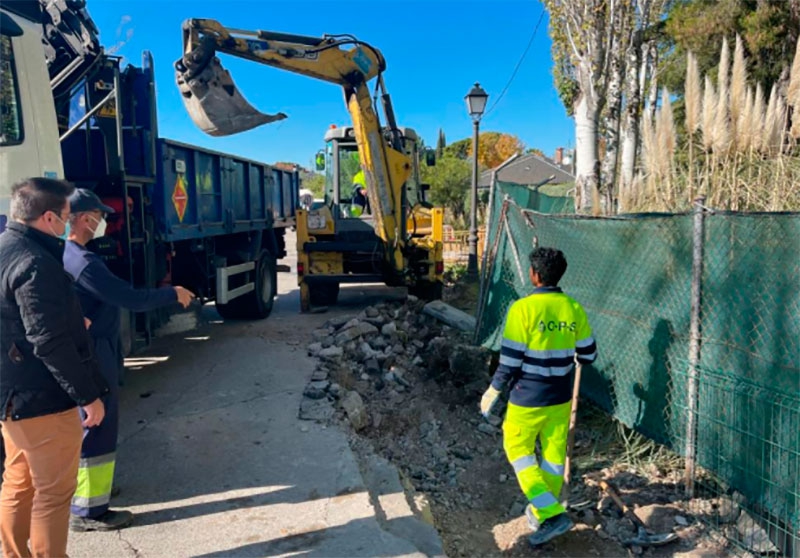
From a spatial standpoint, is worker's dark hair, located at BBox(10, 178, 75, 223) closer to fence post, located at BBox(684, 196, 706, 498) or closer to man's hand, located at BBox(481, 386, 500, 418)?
man's hand, located at BBox(481, 386, 500, 418)

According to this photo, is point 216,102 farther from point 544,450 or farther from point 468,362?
point 544,450

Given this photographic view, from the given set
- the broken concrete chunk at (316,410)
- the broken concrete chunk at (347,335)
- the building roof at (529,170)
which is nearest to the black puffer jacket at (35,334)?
the broken concrete chunk at (316,410)

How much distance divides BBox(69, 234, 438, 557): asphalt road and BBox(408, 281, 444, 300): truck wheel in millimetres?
3532

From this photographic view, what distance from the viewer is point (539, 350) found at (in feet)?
11.8

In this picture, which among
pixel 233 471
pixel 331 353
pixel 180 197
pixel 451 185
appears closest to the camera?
pixel 233 471

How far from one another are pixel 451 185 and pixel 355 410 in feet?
101

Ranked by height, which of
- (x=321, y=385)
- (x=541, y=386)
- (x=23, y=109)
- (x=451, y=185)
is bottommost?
(x=321, y=385)

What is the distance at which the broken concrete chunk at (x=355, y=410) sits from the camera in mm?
5213

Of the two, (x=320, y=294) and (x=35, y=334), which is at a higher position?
(x=35, y=334)

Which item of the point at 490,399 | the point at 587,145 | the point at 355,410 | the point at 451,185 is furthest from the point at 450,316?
A: the point at 451,185

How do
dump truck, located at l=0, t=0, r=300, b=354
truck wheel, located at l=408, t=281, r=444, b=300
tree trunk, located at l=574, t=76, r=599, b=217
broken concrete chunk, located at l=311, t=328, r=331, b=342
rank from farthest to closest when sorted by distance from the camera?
truck wheel, located at l=408, t=281, r=444, b=300, tree trunk, located at l=574, t=76, r=599, b=217, broken concrete chunk, located at l=311, t=328, r=331, b=342, dump truck, located at l=0, t=0, r=300, b=354

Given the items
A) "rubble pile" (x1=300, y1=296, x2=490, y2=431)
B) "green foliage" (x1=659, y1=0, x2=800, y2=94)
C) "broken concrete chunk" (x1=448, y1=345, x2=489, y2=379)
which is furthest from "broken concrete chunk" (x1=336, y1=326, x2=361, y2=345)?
"green foliage" (x1=659, y1=0, x2=800, y2=94)

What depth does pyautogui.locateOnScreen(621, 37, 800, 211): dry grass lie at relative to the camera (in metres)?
5.33

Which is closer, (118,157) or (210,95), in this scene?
(118,157)
